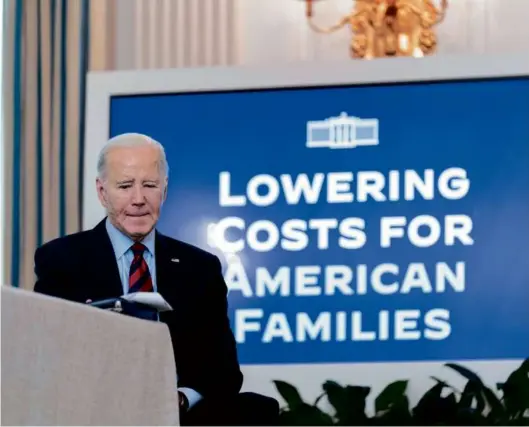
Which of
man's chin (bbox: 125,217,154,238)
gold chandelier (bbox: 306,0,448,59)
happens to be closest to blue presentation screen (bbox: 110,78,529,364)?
gold chandelier (bbox: 306,0,448,59)

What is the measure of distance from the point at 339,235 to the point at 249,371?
1.25 feet

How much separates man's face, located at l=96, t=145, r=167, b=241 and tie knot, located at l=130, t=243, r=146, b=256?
4 centimetres

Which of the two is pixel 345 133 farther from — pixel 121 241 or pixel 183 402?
pixel 183 402

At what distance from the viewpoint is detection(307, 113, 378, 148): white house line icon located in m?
3.74

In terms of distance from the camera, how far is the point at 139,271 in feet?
9.40

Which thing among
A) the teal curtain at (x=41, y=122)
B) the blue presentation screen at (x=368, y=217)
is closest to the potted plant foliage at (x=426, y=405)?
the blue presentation screen at (x=368, y=217)

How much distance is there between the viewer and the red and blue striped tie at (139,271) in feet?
9.38

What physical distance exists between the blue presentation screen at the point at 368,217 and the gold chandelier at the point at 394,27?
0.76 m

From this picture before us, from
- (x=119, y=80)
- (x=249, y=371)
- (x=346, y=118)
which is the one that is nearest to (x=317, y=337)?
(x=249, y=371)

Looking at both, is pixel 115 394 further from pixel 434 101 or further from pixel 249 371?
pixel 434 101

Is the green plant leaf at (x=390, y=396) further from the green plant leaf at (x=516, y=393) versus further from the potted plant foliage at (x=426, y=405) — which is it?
the green plant leaf at (x=516, y=393)

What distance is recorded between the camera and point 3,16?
4.81m

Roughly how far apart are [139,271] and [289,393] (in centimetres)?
74

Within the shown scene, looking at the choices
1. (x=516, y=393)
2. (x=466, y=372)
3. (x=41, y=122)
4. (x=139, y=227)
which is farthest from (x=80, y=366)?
(x=41, y=122)
